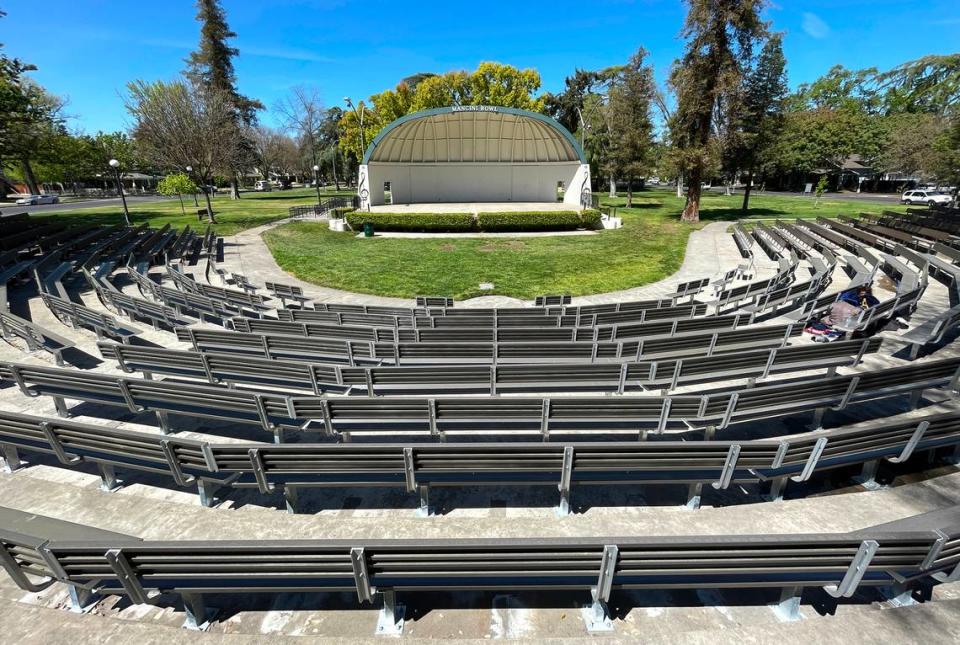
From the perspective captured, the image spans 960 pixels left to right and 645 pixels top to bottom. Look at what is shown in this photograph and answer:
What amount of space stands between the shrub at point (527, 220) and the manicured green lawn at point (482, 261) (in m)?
2.38

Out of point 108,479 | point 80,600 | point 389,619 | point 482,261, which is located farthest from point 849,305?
Answer: point 108,479

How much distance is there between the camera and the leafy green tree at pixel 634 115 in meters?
35.7

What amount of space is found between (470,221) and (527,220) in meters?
3.64

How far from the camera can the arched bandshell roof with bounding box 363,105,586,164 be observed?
3180cm

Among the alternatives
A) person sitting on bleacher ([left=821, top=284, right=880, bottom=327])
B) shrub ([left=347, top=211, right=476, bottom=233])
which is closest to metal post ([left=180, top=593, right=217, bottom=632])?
person sitting on bleacher ([left=821, top=284, right=880, bottom=327])

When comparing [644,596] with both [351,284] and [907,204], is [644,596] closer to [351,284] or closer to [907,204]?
[351,284]

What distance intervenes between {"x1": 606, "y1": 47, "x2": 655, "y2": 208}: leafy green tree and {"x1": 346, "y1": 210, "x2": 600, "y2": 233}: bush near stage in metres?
13.3

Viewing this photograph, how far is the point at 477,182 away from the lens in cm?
3688

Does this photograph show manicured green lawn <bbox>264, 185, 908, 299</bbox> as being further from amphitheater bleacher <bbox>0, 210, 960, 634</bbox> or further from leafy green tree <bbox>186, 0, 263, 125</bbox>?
leafy green tree <bbox>186, 0, 263, 125</bbox>

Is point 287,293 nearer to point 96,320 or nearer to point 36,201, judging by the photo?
point 96,320

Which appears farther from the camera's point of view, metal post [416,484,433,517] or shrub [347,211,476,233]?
shrub [347,211,476,233]

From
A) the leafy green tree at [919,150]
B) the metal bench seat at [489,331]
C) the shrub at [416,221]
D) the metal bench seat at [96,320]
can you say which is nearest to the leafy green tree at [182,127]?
the shrub at [416,221]

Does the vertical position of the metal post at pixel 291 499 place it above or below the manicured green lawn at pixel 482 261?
above

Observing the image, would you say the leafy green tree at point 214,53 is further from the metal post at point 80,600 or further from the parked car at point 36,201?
the metal post at point 80,600
